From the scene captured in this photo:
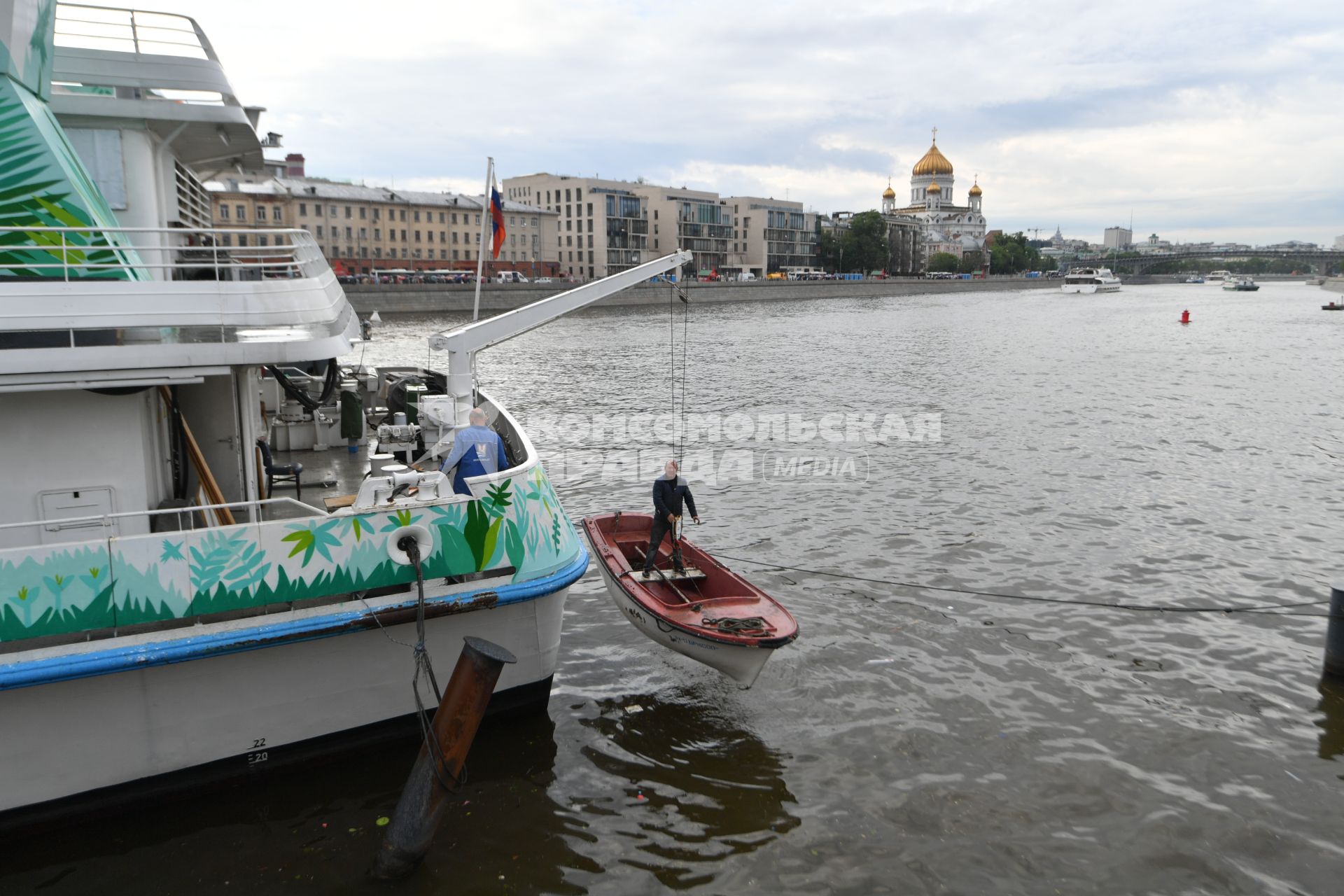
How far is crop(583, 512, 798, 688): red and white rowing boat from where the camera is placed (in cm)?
957

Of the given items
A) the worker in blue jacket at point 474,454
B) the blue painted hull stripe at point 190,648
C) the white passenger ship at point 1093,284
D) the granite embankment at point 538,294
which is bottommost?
the blue painted hull stripe at point 190,648

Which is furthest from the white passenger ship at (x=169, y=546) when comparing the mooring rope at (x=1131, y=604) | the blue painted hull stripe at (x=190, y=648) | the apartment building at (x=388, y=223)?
the apartment building at (x=388, y=223)

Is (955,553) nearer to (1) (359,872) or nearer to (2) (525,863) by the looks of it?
(2) (525,863)

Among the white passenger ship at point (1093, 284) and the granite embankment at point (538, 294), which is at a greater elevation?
the white passenger ship at point (1093, 284)

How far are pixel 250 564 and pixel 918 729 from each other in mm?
7250

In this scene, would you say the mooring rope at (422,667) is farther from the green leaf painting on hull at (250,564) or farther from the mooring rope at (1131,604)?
the mooring rope at (1131,604)

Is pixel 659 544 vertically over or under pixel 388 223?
under

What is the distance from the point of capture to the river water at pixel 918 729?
25.2 feet

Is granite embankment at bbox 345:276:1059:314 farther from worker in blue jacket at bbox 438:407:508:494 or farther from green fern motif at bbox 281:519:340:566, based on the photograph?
green fern motif at bbox 281:519:340:566

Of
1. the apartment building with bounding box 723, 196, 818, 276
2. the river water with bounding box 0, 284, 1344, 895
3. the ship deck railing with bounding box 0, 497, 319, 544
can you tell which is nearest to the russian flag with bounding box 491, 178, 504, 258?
the river water with bounding box 0, 284, 1344, 895

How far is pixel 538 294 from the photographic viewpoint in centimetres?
7988

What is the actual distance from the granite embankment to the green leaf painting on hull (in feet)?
126

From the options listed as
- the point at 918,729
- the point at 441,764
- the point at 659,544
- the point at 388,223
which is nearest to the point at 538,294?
the point at 388,223

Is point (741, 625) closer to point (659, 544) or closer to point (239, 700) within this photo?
point (659, 544)
